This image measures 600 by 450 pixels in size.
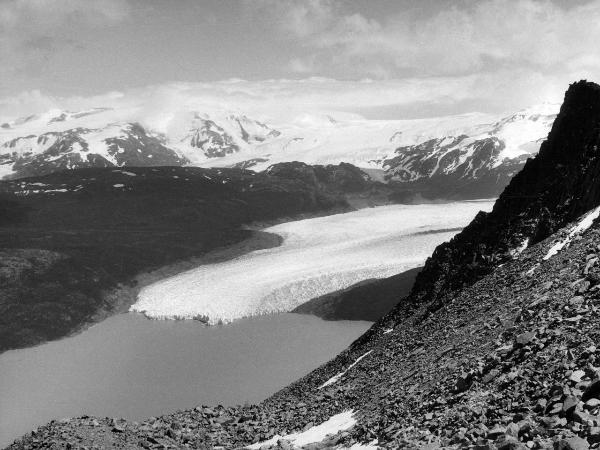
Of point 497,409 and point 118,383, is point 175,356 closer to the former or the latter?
point 118,383

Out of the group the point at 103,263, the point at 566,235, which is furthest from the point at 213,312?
the point at 566,235

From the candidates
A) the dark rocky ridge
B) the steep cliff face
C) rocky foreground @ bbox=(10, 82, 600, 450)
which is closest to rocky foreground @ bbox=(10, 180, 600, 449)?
rocky foreground @ bbox=(10, 82, 600, 450)

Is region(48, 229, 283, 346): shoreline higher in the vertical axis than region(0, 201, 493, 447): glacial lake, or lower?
higher

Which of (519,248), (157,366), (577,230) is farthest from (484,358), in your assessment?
(157,366)

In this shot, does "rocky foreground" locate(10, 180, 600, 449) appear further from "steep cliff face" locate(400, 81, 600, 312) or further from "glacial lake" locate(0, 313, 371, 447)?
"glacial lake" locate(0, 313, 371, 447)

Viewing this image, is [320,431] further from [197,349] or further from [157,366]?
[197,349]
